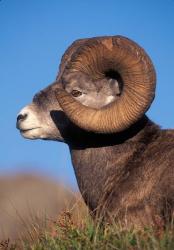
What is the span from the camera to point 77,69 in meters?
11.9

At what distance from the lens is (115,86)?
1205 cm

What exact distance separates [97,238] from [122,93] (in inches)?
104

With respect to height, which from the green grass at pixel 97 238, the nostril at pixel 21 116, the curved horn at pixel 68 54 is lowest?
the green grass at pixel 97 238

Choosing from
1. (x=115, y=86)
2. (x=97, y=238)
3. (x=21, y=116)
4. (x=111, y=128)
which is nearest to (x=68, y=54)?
(x=115, y=86)

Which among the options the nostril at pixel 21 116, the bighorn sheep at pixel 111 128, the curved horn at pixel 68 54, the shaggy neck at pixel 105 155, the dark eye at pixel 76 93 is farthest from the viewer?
the curved horn at pixel 68 54

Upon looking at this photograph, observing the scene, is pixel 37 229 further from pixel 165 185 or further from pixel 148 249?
pixel 148 249

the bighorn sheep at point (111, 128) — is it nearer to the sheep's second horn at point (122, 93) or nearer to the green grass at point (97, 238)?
the sheep's second horn at point (122, 93)

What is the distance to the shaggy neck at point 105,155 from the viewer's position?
1170cm

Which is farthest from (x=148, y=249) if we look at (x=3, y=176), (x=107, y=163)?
(x=3, y=176)

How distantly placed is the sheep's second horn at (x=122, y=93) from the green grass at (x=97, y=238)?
1.49 m

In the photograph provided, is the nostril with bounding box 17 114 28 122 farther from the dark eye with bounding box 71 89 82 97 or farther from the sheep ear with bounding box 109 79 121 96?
the sheep ear with bounding box 109 79 121 96

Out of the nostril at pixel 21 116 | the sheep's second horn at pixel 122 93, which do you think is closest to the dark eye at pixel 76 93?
the sheep's second horn at pixel 122 93

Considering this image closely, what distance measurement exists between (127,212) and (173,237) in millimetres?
2141

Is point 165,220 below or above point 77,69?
below
